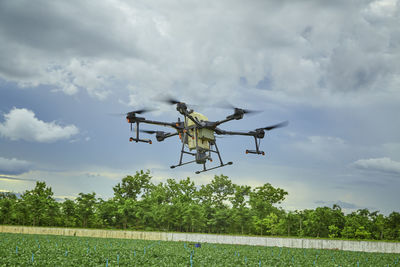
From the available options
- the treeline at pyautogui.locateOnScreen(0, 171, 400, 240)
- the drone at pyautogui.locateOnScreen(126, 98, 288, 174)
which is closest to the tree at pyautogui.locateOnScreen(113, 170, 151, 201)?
the treeline at pyautogui.locateOnScreen(0, 171, 400, 240)

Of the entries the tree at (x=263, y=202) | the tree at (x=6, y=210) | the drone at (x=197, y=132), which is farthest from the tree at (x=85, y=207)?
the drone at (x=197, y=132)

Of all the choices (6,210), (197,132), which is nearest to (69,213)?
(6,210)

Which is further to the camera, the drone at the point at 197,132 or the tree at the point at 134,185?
the tree at the point at 134,185

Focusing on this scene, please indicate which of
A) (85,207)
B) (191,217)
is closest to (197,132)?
(191,217)

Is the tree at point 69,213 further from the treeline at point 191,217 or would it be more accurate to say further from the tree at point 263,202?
the tree at point 263,202

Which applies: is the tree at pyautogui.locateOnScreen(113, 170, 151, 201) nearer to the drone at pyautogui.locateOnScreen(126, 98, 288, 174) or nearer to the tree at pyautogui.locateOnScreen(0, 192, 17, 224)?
the tree at pyautogui.locateOnScreen(0, 192, 17, 224)

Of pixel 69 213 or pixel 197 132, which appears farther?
pixel 69 213

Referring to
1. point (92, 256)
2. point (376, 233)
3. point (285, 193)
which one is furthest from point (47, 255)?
point (285, 193)

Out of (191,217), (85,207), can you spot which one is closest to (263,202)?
(191,217)

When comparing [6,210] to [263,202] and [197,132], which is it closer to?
[263,202]

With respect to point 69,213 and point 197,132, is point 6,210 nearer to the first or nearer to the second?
point 69,213

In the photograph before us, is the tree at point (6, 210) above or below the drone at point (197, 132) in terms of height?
below

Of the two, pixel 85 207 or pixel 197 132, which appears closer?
pixel 197 132

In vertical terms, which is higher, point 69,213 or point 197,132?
point 197,132
